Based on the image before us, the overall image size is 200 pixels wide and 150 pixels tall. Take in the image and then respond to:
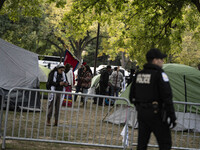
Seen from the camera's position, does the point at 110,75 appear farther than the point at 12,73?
Yes

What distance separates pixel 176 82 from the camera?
12641mm

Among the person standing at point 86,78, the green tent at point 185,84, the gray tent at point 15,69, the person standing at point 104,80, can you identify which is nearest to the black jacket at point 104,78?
the person standing at point 104,80

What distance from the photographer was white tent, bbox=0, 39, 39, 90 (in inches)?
537

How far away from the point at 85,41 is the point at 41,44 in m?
5.20

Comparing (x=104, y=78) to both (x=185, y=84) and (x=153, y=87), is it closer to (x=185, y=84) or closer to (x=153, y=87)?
(x=185, y=84)

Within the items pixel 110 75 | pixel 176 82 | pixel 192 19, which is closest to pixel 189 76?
pixel 176 82

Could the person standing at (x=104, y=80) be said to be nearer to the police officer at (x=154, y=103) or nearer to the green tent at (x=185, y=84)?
the green tent at (x=185, y=84)

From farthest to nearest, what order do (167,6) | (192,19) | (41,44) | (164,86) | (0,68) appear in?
(41,44), (192,19), (167,6), (0,68), (164,86)

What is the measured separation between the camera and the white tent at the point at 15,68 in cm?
1364

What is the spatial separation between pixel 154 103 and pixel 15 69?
31.2 ft

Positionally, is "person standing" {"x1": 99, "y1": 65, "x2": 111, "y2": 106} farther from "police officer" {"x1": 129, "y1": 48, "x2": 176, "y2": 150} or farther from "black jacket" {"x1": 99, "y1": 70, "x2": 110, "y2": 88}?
"police officer" {"x1": 129, "y1": 48, "x2": 176, "y2": 150}

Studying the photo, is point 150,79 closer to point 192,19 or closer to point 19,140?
point 19,140

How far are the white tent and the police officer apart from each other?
8.69 m

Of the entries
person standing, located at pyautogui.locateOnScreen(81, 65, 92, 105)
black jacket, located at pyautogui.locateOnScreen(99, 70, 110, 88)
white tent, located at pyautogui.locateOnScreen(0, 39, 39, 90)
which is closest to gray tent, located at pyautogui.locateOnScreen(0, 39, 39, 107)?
white tent, located at pyautogui.locateOnScreen(0, 39, 39, 90)
